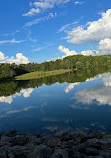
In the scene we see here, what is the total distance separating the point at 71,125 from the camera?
88.7 feet

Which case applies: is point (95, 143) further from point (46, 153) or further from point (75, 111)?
point (75, 111)

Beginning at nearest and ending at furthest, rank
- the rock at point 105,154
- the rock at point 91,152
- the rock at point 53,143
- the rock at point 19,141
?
the rock at point 105,154 < the rock at point 91,152 < the rock at point 53,143 < the rock at point 19,141

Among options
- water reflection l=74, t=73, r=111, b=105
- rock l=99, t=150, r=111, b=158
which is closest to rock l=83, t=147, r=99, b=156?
rock l=99, t=150, r=111, b=158

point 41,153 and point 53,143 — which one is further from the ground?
point 41,153

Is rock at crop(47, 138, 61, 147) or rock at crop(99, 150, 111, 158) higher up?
rock at crop(99, 150, 111, 158)

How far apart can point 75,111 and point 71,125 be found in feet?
25.8

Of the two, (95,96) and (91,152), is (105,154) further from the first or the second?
(95,96)

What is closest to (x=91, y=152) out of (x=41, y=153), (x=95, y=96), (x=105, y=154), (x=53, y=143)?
(x=105, y=154)

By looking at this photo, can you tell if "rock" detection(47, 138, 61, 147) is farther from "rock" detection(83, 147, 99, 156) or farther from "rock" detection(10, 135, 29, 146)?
"rock" detection(83, 147, 99, 156)

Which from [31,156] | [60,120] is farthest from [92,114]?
[31,156]

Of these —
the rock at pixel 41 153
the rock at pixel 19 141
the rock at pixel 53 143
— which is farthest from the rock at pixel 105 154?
the rock at pixel 19 141

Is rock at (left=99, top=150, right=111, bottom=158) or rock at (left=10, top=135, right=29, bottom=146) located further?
rock at (left=10, top=135, right=29, bottom=146)

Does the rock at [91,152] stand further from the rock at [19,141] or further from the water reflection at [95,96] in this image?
the water reflection at [95,96]

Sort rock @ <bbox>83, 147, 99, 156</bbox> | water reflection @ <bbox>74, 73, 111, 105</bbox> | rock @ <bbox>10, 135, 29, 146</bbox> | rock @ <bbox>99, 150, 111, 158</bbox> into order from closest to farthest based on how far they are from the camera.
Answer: rock @ <bbox>99, 150, 111, 158</bbox>, rock @ <bbox>83, 147, 99, 156</bbox>, rock @ <bbox>10, 135, 29, 146</bbox>, water reflection @ <bbox>74, 73, 111, 105</bbox>
